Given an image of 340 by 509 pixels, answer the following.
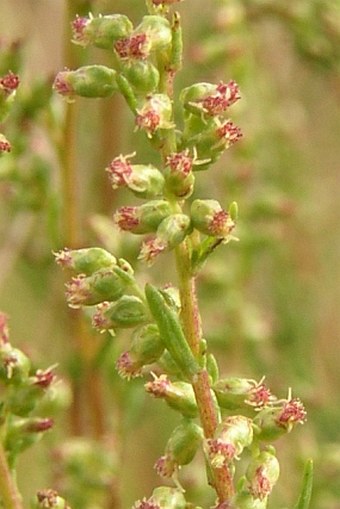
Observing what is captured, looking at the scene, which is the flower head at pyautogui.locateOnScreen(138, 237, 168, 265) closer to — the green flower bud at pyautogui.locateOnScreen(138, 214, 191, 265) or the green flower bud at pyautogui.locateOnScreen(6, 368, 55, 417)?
the green flower bud at pyautogui.locateOnScreen(138, 214, 191, 265)

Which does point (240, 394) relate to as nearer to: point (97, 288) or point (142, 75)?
point (97, 288)

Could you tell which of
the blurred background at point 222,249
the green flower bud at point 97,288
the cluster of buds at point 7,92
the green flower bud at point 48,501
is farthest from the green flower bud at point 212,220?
the blurred background at point 222,249

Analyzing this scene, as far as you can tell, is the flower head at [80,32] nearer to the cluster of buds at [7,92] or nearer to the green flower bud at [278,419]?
the cluster of buds at [7,92]

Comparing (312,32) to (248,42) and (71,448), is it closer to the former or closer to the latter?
(248,42)

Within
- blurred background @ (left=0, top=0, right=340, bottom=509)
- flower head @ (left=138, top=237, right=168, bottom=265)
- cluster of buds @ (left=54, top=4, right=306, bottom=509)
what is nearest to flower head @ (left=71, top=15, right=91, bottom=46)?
cluster of buds @ (left=54, top=4, right=306, bottom=509)

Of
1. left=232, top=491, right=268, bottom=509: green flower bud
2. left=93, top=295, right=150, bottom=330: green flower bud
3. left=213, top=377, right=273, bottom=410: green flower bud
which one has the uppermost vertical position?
left=93, top=295, right=150, bottom=330: green flower bud

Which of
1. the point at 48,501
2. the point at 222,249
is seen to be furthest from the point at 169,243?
the point at 222,249
